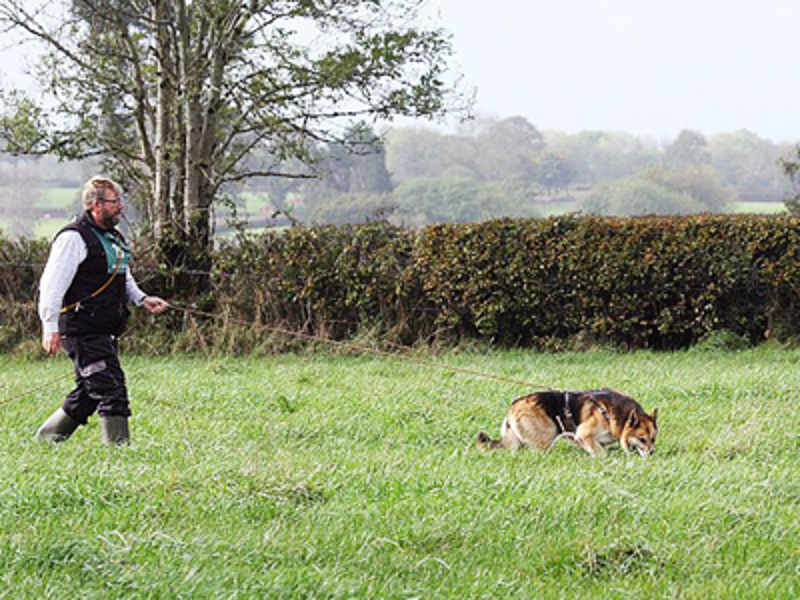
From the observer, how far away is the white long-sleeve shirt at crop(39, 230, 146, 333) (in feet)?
21.1

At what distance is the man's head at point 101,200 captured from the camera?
6652 mm

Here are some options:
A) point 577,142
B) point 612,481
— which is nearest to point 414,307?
point 612,481

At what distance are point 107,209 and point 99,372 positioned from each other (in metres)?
1.15

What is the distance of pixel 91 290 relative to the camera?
21.8 ft

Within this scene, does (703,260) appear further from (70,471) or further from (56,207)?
(56,207)

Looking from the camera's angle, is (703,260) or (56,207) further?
(56,207)

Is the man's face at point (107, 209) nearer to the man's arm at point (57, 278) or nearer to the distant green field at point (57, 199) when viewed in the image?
the man's arm at point (57, 278)

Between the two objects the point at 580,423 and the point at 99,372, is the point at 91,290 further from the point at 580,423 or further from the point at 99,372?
the point at 580,423

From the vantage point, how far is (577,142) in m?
53.9

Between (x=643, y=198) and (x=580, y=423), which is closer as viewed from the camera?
(x=580, y=423)

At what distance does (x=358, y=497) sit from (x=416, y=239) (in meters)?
8.86

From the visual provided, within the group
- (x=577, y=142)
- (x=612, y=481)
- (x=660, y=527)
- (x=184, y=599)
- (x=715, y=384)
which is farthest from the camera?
(x=577, y=142)

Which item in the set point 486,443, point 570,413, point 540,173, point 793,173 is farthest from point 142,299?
point 540,173

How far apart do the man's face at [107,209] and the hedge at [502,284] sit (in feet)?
18.2
